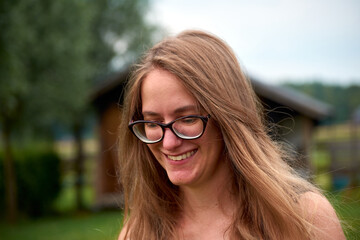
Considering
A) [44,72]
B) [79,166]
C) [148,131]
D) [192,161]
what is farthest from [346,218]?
[79,166]

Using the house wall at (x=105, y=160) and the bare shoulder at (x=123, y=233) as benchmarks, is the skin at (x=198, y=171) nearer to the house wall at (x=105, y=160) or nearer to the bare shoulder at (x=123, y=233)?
the bare shoulder at (x=123, y=233)

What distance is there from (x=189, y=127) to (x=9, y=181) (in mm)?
11904

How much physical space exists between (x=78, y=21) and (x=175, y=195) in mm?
11348

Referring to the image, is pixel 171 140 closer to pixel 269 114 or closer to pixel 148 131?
pixel 148 131

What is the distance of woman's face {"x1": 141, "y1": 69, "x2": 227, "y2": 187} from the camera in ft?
6.07

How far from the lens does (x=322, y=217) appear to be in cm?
A: 178

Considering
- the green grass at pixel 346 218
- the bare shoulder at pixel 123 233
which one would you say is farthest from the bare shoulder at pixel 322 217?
the bare shoulder at pixel 123 233

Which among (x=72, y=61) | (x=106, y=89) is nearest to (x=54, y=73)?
(x=72, y=61)

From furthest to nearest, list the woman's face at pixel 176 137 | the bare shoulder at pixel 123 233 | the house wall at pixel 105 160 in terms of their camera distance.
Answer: the house wall at pixel 105 160 < the bare shoulder at pixel 123 233 < the woman's face at pixel 176 137

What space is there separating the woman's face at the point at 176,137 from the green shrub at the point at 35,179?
12.2m

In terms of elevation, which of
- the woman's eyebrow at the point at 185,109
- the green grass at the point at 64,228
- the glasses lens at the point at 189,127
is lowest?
the green grass at the point at 64,228

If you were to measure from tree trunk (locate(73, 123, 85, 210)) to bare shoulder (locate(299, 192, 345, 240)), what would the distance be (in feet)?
44.5

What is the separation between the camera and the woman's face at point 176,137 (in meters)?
1.85

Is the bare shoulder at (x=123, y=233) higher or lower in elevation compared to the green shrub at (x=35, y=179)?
higher
